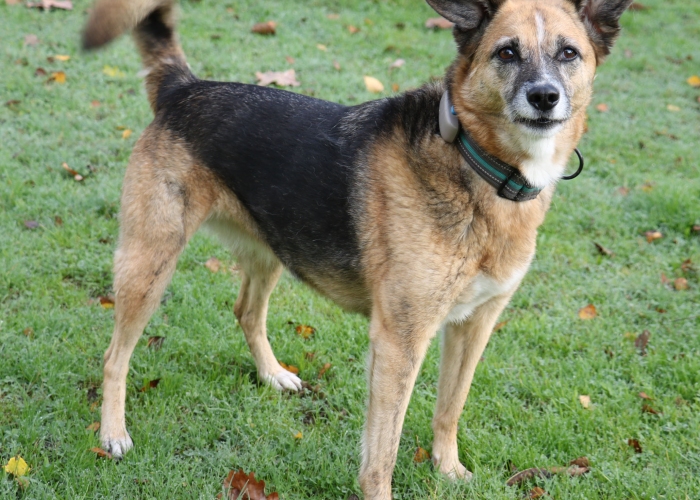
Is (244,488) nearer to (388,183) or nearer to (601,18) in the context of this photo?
(388,183)

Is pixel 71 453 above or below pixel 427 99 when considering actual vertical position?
below

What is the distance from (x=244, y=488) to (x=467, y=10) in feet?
7.91

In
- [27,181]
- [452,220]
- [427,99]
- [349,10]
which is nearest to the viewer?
[452,220]

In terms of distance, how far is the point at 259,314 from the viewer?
415 centimetres

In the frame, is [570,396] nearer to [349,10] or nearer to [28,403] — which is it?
[28,403]

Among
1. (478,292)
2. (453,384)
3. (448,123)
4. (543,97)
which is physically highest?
(543,97)

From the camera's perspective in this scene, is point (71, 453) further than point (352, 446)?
No

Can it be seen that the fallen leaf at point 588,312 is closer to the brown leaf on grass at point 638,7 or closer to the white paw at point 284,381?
the white paw at point 284,381

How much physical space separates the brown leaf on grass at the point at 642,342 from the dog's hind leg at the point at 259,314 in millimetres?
2229

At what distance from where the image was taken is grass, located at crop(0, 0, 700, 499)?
11.2ft

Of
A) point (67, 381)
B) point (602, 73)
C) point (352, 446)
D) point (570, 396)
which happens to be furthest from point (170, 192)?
point (602, 73)

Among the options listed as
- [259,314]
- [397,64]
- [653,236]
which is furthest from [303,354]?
[397,64]

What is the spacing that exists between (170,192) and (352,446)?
1638 mm

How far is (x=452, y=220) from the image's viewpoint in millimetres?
2971
